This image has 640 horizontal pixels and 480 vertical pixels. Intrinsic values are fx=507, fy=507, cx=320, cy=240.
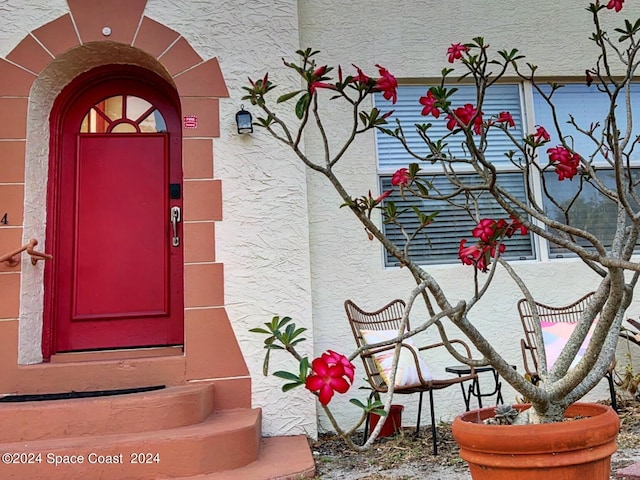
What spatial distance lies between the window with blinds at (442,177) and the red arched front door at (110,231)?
155cm

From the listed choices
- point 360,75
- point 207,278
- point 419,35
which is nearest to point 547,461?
point 360,75

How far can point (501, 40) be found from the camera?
3.96m

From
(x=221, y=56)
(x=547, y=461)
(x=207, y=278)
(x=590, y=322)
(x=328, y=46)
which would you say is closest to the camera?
(x=547, y=461)

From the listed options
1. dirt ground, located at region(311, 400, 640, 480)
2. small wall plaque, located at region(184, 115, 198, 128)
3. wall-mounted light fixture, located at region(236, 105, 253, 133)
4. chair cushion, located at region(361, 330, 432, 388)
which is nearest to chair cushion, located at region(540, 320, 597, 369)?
dirt ground, located at region(311, 400, 640, 480)

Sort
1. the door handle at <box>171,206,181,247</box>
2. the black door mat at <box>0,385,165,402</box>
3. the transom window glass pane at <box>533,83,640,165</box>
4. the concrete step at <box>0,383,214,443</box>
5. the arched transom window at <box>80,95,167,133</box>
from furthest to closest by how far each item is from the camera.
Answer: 1. the transom window glass pane at <box>533,83,640,165</box>
2. the arched transom window at <box>80,95,167,133</box>
3. the door handle at <box>171,206,181,247</box>
4. the black door mat at <box>0,385,165,402</box>
5. the concrete step at <box>0,383,214,443</box>

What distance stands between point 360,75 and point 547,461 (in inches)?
51.1

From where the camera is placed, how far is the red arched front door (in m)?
3.28

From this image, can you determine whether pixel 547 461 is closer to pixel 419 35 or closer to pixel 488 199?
pixel 488 199

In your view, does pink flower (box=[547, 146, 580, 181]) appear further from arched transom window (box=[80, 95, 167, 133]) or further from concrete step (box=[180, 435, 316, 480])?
arched transom window (box=[80, 95, 167, 133])

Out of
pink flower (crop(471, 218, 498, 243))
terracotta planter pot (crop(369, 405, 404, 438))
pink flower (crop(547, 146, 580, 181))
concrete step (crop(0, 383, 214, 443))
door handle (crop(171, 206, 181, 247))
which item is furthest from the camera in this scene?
door handle (crop(171, 206, 181, 247))

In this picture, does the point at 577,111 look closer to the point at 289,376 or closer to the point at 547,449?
the point at 547,449

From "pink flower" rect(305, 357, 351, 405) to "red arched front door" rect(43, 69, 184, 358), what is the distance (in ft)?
7.52

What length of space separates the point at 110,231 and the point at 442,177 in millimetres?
2399

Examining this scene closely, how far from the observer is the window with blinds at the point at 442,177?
3.76 m
